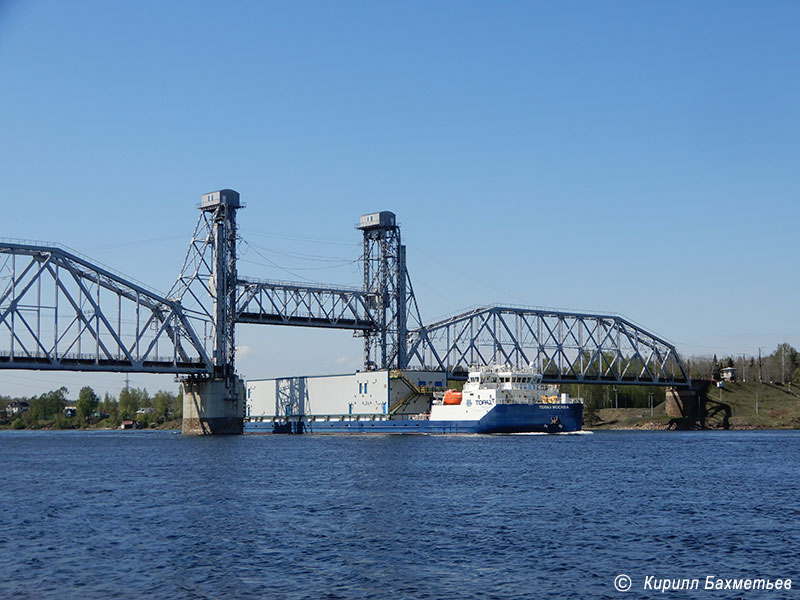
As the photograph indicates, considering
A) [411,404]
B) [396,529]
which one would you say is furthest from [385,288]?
[396,529]

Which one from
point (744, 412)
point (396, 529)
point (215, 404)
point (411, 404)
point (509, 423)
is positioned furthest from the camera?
point (744, 412)

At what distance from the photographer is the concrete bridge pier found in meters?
137

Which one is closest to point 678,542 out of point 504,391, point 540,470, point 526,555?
point 526,555

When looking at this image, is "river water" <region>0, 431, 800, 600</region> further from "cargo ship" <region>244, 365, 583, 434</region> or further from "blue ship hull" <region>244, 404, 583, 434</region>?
"cargo ship" <region>244, 365, 583, 434</region>

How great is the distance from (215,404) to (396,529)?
101 m

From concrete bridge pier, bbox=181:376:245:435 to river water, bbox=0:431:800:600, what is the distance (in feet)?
211

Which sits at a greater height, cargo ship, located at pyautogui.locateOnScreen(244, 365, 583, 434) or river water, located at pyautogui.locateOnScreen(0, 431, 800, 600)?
cargo ship, located at pyautogui.locateOnScreen(244, 365, 583, 434)

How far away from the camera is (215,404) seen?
449 ft

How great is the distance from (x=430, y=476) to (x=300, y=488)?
10.5 metres

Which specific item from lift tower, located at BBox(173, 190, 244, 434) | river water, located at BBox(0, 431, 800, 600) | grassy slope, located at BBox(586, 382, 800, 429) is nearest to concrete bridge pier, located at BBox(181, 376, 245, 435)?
lift tower, located at BBox(173, 190, 244, 434)

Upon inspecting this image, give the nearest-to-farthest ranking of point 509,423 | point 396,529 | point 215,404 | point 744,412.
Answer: point 396,529, point 509,423, point 215,404, point 744,412

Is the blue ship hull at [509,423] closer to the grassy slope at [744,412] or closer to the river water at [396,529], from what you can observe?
the river water at [396,529]

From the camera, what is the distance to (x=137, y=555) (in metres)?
34.2

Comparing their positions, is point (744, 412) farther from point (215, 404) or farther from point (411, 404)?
point (215, 404)
